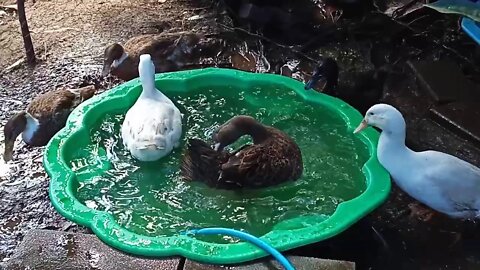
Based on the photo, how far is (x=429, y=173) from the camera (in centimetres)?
325

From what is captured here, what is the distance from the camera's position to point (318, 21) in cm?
517

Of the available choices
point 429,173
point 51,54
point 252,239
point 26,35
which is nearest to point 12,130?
point 26,35

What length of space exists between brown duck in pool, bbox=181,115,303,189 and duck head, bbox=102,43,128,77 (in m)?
1.32

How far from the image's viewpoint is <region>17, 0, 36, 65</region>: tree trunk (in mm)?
4707

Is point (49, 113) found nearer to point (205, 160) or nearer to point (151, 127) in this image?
point (151, 127)

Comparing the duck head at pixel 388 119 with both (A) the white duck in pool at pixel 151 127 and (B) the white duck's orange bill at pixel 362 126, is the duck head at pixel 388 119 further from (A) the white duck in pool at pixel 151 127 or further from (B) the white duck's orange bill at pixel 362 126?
(A) the white duck in pool at pixel 151 127

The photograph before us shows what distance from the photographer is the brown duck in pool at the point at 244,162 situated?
3.27 m

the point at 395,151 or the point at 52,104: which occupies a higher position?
the point at 395,151

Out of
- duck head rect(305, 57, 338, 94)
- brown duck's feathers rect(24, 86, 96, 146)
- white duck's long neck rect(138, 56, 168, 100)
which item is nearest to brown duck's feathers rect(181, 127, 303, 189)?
white duck's long neck rect(138, 56, 168, 100)

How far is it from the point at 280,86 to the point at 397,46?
124 centimetres

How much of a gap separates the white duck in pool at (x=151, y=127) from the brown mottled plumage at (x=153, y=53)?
798 millimetres

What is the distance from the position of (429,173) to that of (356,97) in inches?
46.0

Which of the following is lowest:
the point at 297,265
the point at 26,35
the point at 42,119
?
the point at 42,119

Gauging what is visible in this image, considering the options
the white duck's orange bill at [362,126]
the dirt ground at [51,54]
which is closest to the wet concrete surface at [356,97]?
the dirt ground at [51,54]
